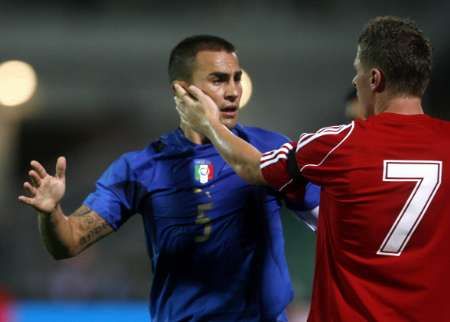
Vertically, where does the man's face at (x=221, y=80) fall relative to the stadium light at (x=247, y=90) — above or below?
above

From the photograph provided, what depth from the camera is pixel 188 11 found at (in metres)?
14.8

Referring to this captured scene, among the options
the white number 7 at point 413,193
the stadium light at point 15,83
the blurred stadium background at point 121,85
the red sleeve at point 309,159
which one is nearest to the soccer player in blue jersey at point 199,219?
the red sleeve at point 309,159

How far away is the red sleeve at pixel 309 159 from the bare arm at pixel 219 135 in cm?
5

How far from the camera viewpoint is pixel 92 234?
11.6ft

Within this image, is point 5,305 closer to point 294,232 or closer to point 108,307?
point 108,307

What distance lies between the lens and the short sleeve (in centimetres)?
359

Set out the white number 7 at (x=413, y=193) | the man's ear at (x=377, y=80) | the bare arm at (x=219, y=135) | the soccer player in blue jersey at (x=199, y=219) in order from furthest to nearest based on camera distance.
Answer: the soccer player in blue jersey at (x=199, y=219)
the bare arm at (x=219, y=135)
the man's ear at (x=377, y=80)
the white number 7 at (x=413, y=193)

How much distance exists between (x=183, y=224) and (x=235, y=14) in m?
11.6

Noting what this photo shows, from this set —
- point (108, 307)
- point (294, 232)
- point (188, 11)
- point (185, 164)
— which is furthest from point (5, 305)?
point (188, 11)

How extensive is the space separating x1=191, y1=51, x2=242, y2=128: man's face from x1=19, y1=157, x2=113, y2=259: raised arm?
2.24ft

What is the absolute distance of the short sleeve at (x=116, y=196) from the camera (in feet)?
11.8

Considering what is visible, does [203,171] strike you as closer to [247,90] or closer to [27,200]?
[27,200]

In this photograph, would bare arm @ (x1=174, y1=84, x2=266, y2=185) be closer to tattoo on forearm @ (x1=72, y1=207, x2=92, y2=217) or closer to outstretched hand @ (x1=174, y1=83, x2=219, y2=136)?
outstretched hand @ (x1=174, y1=83, x2=219, y2=136)

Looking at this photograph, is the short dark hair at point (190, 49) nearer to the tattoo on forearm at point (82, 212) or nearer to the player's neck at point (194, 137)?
the player's neck at point (194, 137)
